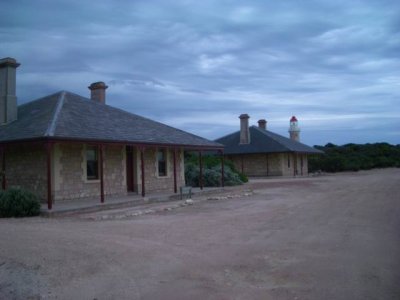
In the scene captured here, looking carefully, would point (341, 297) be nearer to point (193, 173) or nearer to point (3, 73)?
point (3, 73)

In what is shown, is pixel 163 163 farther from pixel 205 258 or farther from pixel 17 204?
pixel 205 258

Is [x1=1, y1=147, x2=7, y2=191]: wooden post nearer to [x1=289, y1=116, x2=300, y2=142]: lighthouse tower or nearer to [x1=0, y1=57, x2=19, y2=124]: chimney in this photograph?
[x1=0, y1=57, x2=19, y2=124]: chimney

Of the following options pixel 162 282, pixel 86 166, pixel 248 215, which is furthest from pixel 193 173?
pixel 162 282

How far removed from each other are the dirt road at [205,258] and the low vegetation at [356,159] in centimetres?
3768

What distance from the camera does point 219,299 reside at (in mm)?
5289

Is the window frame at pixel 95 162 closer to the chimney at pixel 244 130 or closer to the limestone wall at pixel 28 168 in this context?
the limestone wall at pixel 28 168

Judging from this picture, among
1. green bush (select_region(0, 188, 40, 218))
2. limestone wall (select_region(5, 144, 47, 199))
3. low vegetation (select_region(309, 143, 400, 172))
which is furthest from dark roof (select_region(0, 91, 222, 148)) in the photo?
low vegetation (select_region(309, 143, 400, 172))

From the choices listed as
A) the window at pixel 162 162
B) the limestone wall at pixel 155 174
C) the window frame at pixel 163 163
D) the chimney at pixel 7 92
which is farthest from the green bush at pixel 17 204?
the window at pixel 162 162

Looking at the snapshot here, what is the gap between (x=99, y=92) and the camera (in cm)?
2280

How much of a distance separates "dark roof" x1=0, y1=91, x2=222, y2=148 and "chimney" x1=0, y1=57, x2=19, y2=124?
0.48 meters

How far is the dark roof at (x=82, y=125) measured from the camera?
15105 mm

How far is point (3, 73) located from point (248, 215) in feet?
38.7

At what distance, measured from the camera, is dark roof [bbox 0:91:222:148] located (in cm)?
1510

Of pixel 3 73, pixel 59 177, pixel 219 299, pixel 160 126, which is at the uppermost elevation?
pixel 3 73
